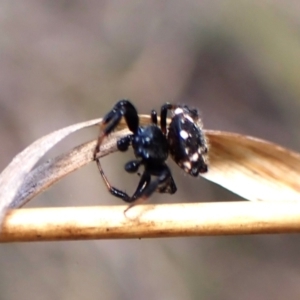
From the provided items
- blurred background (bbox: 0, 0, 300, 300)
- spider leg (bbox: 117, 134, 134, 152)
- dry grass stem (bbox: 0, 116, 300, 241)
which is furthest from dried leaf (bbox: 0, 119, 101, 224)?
blurred background (bbox: 0, 0, 300, 300)

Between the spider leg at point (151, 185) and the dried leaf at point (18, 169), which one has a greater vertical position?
the dried leaf at point (18, 169)

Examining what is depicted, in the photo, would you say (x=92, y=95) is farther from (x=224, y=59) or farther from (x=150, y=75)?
(x=224, y=59)

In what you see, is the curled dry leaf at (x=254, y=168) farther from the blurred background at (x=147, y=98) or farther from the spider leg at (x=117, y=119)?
the blurred background at (x=147, y=98)

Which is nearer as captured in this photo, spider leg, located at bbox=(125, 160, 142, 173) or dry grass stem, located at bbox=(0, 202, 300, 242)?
dry grass stem, located at bbox=(0, 202, 300, 242)

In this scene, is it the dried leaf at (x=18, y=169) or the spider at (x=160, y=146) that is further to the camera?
the spider at (x=160, y=146)

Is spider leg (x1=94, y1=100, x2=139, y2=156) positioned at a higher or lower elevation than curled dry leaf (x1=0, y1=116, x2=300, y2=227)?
higher

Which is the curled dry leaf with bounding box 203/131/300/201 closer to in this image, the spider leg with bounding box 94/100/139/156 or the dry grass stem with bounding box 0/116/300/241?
the dry grass stem with bounding box 0/116/300/241

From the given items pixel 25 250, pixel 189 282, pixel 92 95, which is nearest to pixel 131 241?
pixel 189 282

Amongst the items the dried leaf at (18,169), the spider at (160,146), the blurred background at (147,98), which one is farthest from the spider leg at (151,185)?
the blurred background at (147,98)
